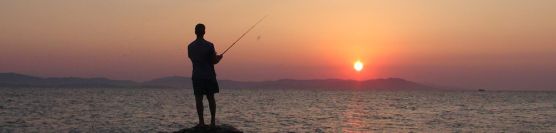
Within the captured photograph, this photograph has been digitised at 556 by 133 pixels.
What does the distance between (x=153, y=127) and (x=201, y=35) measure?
461 inches

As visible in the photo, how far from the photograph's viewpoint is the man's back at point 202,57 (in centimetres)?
1259

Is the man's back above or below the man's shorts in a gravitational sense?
above

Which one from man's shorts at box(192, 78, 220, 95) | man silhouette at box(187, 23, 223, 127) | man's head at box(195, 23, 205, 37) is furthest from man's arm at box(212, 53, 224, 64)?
man's head at box(195, 23, 205, 37)

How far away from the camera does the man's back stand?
41.3 ft

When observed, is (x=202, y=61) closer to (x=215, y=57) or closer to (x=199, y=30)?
(x=215, y=57)

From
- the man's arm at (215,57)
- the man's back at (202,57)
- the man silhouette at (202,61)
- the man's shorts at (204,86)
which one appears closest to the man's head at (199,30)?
the man silhouette at (202,61)

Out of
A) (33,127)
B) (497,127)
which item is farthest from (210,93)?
(497,127)

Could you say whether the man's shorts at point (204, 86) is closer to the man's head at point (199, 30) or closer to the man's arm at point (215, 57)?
the man's arm at point (215, 57)

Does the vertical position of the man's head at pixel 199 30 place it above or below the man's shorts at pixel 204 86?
above

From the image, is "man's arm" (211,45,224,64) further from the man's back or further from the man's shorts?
the man's shorts

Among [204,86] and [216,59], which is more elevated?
[216,59]

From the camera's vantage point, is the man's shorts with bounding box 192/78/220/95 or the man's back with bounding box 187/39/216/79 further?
the man's shorts with bounding box 192/78/220/95

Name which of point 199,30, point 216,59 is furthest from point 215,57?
point 199,30

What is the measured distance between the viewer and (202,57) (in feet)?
41.3
